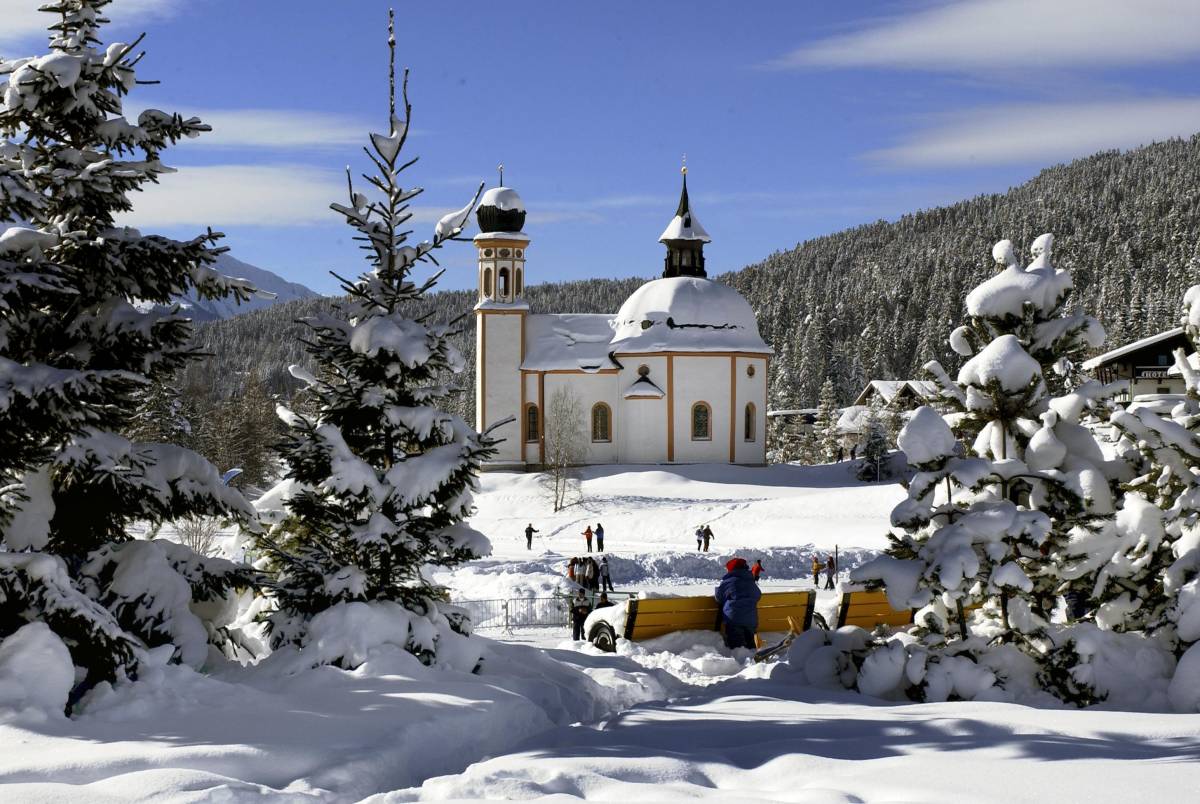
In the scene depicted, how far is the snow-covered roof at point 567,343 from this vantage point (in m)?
56.4

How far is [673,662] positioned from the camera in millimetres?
13516

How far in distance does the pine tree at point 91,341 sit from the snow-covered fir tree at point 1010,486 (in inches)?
248

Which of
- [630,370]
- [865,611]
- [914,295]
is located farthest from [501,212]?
[914,295]

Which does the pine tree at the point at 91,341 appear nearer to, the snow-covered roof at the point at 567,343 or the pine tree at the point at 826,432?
the snow-covered roof at the point at 567,343

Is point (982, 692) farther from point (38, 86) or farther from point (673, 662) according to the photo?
point (38, 86)

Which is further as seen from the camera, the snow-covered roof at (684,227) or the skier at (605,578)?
the snow-covered roof at (684,227)

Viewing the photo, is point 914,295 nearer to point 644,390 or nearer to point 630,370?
point 630,370

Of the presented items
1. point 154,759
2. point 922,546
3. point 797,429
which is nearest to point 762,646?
point 922,546

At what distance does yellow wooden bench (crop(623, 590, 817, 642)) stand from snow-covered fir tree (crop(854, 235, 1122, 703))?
296 centimetres

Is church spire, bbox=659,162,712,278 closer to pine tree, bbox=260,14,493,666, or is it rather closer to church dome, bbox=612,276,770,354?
church dome, bbox=612,276,770,354

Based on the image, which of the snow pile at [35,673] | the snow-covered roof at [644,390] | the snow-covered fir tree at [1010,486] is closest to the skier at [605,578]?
the snow-covered fir tree at [1010,486]

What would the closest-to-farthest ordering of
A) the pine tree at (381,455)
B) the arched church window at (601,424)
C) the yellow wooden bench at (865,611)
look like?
the pine tree at (381,455)
the yellow wooden bench at (865,611)
the arched church window at (601,424)

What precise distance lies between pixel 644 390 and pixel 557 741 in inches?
1841

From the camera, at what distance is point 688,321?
2234 inches
